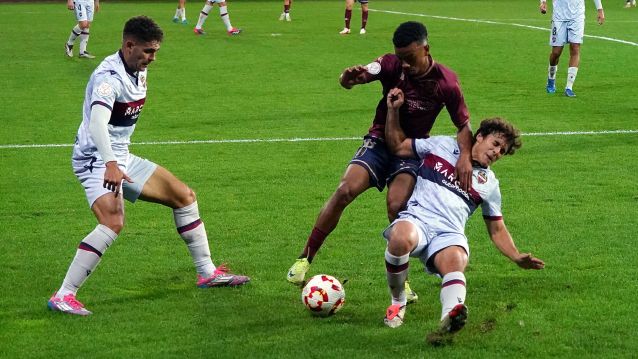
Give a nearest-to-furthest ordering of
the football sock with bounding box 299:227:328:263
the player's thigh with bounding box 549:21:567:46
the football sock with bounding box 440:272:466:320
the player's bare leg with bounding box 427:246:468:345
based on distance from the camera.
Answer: the player's bare leg with bounding box 427:246:468:345, the football sock with bounding box 440:272:466:320, the football sock with bounding box 299:227:328:263, the player's thigh with bounding box 549:21:567:46

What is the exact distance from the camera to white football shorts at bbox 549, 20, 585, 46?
1744 centimetres

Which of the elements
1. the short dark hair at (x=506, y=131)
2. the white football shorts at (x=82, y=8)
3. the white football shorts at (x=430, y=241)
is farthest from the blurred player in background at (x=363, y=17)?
the white football shorts at (x=430, y=241)

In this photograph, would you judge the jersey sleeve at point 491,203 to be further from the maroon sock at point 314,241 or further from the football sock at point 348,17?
the football sock at point 348,17

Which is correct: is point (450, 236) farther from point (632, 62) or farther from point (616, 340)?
point (632, 62)

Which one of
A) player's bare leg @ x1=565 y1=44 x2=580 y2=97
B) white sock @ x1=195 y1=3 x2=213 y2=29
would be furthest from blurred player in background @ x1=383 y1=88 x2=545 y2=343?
white sock @ x1=195 y1=3 x2=213 y2=29

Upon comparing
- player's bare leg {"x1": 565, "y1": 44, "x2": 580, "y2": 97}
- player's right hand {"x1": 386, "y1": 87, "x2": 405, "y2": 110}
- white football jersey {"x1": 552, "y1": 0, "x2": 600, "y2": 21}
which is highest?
player's right hand {"x1": 386, "y1": 87, "x2": 405, "y2": 110}

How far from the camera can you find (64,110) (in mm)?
16969

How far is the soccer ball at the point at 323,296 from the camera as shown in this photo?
711 centimetres

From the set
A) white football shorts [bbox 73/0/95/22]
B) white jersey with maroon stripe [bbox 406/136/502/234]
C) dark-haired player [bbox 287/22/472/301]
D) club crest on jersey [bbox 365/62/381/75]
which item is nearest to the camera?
white jersey with maroon stripe [bbox 406/136/502/234]

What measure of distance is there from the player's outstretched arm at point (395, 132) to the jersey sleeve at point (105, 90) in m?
1.81

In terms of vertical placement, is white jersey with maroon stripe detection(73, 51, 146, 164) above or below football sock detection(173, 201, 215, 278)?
above

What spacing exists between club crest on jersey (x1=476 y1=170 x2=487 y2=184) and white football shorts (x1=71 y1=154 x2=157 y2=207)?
2.29m

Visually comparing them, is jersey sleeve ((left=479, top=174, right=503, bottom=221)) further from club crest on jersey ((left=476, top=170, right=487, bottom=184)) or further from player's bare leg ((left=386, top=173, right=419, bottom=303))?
player's bare leg ((left=386, top=173, right=419, bottom=303))

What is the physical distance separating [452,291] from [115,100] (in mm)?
2608
